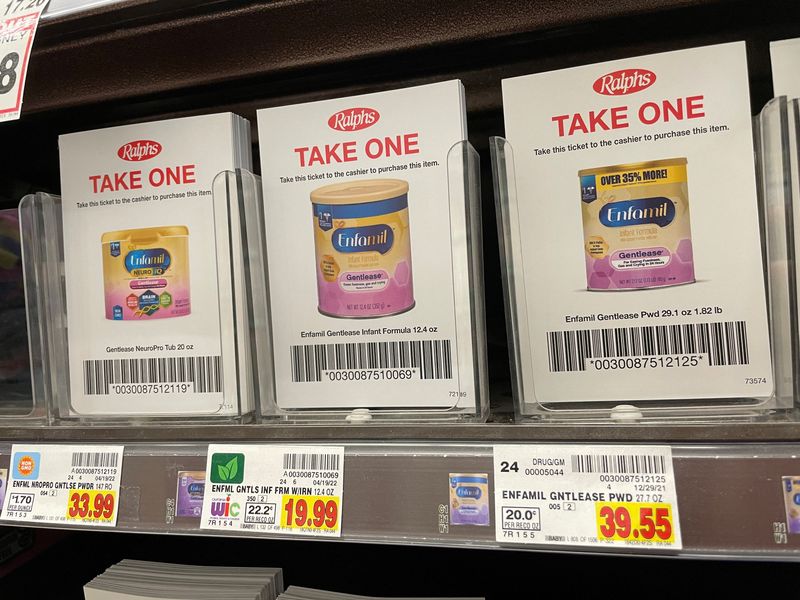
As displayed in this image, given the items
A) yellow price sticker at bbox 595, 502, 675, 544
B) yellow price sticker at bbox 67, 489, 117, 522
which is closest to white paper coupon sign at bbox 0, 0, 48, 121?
yellow price sticker at bbox 67, 489, 117, 522

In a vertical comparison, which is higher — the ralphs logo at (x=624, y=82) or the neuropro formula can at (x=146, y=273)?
the ralphs logo at (x=624, y=82)

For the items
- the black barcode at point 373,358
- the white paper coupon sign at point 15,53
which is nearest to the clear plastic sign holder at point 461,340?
the black barcode at point 373,358

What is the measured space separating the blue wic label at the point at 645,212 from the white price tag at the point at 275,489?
1.14 feet

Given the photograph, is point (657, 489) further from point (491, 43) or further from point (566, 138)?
point (491, 43)

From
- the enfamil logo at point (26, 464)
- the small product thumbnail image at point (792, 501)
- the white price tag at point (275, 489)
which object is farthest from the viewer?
the enfamil logo at point (26, 464)

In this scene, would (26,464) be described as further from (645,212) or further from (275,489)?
(645,212)

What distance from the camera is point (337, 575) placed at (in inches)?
41.6

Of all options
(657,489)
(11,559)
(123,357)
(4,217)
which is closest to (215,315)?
(123,357)

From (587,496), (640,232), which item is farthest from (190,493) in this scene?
(640,232)

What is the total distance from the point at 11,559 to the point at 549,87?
106cm

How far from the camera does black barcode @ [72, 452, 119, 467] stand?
69cm

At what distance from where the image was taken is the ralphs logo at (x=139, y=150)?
29.3 inches

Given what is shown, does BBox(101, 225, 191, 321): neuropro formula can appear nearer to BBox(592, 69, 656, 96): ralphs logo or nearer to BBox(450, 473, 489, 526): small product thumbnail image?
BBox(450, 473, 489, 526): small product thumbnail image

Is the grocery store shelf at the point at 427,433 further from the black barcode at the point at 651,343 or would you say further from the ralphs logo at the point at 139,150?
the ralphs logo at the point at 139,150
